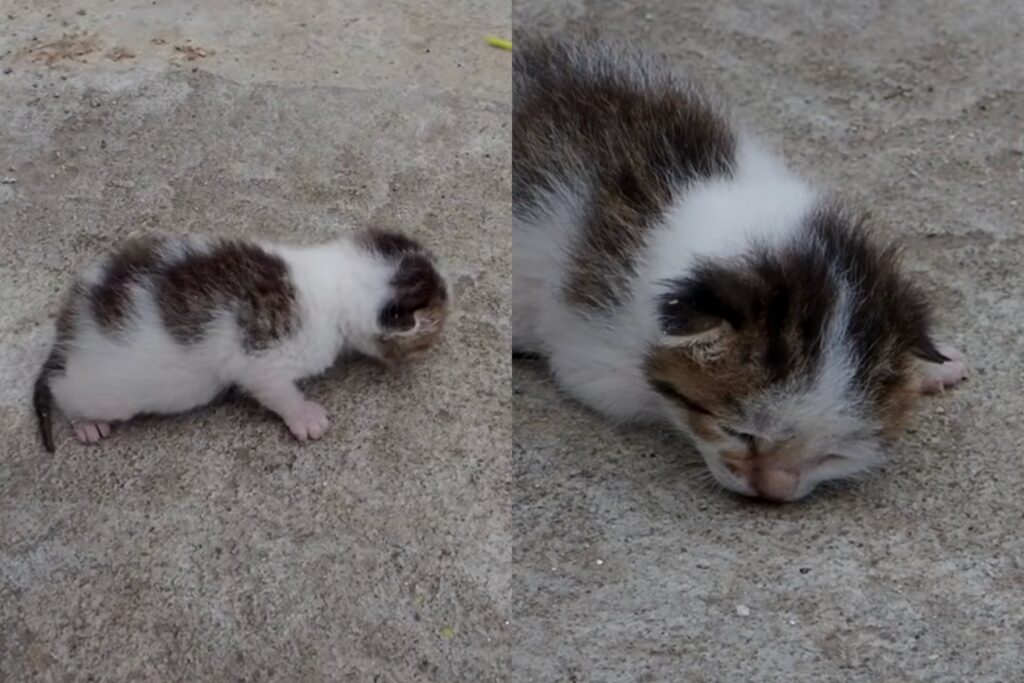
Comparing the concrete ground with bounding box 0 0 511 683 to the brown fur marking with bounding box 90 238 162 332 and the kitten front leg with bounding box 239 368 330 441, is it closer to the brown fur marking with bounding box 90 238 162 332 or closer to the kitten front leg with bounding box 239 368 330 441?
the kitten front leg with bounding box 239 368 330 441

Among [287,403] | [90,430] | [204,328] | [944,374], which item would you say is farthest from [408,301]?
[944,374]

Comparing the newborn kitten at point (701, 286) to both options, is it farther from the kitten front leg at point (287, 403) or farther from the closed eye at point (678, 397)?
the kitten front leg at point (287, 403)

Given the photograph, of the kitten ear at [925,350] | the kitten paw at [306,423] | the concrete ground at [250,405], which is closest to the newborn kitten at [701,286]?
the kitten ear at [925,350]

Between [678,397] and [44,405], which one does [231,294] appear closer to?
[44,405]

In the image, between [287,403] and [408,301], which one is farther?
[408,301]

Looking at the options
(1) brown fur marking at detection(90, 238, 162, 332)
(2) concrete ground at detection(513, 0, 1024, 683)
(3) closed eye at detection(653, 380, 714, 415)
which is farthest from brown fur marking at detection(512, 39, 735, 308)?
(1) brown fur marking at detection(90, 238, 162, 332)

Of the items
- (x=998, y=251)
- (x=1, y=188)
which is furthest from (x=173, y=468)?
(x=998, y=251)
